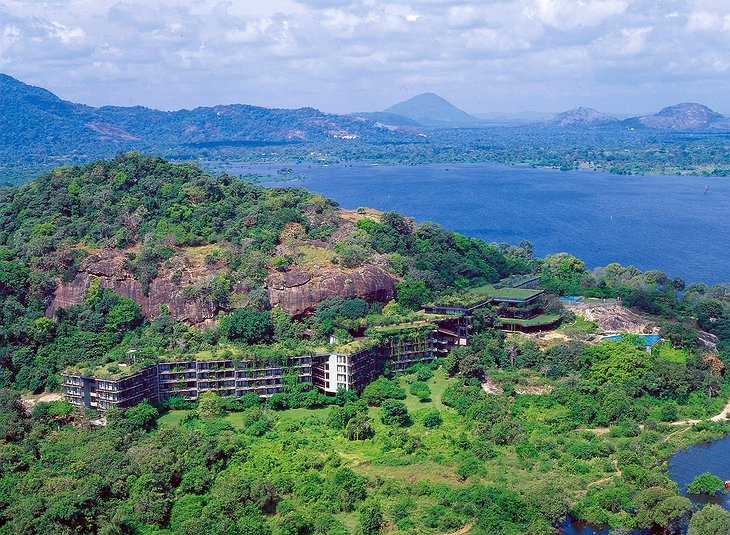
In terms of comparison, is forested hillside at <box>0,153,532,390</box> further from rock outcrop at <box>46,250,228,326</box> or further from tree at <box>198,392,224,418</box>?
tree at <box>198,392,224,418</box>

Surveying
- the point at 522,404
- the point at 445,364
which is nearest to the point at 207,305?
the point at 445,364

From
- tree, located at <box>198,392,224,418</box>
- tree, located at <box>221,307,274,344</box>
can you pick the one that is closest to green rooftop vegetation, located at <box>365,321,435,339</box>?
tree, located at <box>221,307,274,344</box>

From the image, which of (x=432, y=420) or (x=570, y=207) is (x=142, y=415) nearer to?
(x=432, y=420)

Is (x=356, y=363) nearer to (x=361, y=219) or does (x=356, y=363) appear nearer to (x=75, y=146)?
(x=361, y=219)

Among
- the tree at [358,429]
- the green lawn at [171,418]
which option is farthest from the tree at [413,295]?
the green lawn at [171,418]

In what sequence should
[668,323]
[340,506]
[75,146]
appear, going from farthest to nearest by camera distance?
[75,146] → [668,323] → [340,506]

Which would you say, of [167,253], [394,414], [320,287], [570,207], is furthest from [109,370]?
[570,207]
